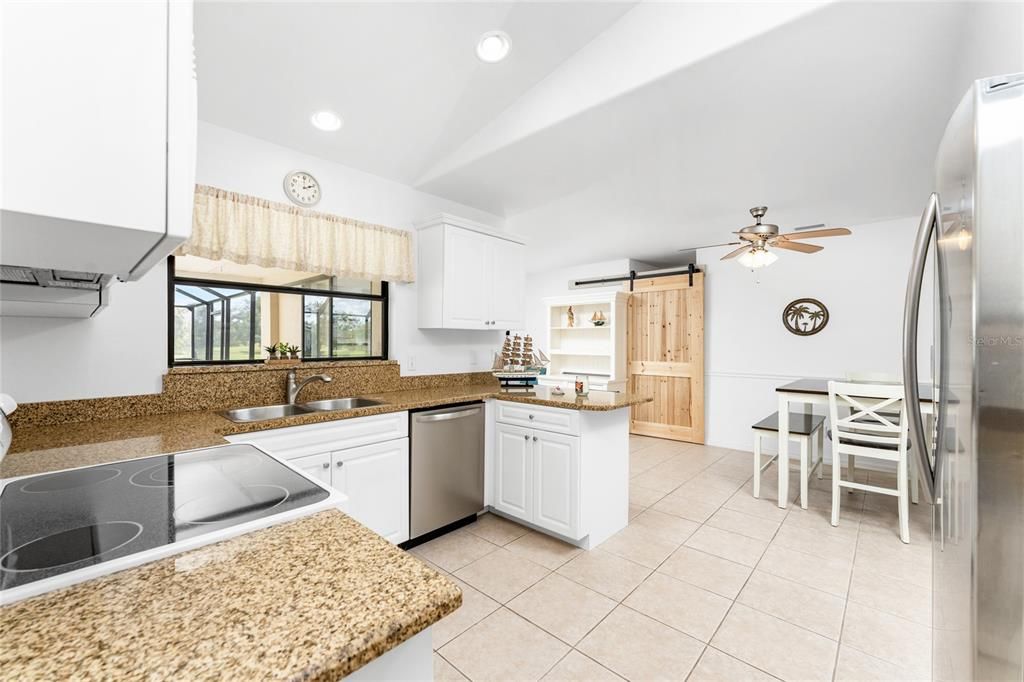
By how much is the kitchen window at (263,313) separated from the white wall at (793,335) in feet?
12.7

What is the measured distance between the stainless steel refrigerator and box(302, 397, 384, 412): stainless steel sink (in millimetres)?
2560

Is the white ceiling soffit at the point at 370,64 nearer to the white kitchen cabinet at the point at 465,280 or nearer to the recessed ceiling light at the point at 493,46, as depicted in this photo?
the recessed ceiling light at the point at 493,46

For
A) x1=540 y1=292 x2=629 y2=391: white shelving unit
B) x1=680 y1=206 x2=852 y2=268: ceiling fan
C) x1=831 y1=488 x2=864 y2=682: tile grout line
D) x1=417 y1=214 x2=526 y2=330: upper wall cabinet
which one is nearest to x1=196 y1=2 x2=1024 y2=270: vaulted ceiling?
x1=417 y1=214 x2=526 y2=330: upper wall cabinet

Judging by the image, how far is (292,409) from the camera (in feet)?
8.87

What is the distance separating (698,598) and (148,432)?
2.60 metres

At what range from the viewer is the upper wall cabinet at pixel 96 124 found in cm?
46

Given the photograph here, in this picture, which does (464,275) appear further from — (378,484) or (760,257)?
(760,257)

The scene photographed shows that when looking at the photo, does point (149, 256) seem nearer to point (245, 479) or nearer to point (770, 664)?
point (245, 479)

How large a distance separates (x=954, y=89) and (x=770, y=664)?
3.02m

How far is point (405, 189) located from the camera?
3422 millimetres

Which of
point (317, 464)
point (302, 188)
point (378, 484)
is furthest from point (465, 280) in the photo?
point (317, 464)

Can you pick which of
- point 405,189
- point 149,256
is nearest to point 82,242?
point 149,256

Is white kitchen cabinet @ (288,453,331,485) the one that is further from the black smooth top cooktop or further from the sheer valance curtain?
the sheer valance curtain

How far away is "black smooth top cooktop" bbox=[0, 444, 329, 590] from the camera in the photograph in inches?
Result: 30.5
